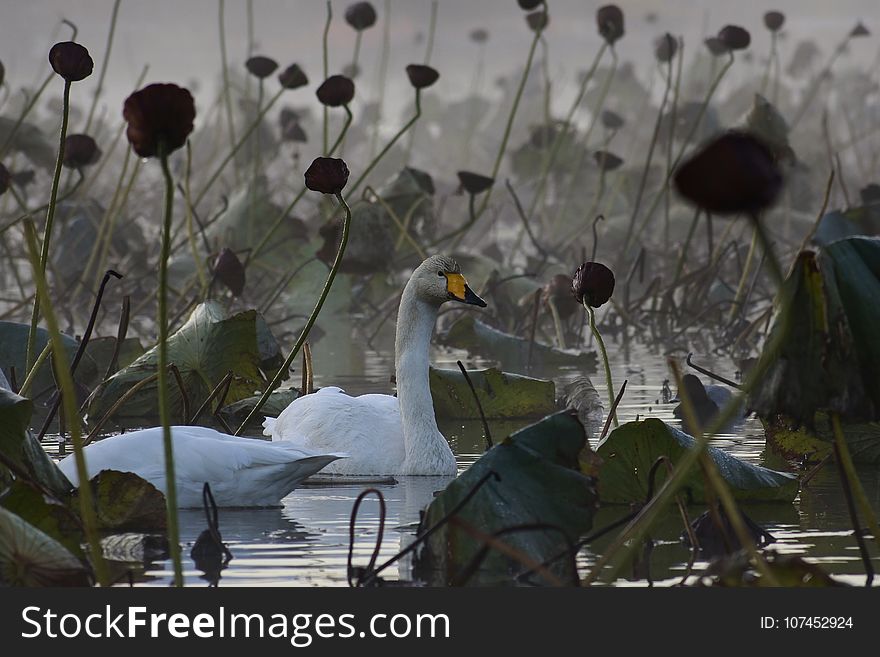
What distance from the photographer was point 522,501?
3949mm

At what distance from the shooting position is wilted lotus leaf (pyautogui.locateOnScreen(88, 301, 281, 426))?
253 inches

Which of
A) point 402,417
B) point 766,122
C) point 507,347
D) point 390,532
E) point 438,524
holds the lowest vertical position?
point 390,532

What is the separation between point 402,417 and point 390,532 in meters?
1.35

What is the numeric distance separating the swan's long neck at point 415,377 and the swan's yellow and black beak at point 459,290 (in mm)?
156

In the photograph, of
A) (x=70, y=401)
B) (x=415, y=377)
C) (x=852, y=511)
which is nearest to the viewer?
(x=70, y=401)

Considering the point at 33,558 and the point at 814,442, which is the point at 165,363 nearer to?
the point at 33,558

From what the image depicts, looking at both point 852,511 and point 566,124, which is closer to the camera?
point 852,511

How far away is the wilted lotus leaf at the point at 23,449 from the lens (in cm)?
420

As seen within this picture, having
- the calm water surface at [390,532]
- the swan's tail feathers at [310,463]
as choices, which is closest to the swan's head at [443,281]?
the calm water surface at [390,532]

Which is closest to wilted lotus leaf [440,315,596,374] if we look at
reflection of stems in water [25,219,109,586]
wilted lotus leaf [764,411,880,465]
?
wilted lotus leaf [764,411,880,465]

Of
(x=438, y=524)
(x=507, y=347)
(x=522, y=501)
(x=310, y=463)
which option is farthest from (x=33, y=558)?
(x=507, y=347)

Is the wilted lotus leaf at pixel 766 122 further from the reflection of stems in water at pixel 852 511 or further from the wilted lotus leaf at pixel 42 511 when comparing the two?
the wilted lotus leaf at pixel 42 511

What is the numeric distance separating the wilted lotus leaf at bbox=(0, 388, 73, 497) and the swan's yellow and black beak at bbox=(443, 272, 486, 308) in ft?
6.01

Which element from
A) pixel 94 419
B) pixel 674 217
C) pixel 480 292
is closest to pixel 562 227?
pixel 674 217
